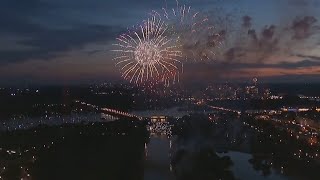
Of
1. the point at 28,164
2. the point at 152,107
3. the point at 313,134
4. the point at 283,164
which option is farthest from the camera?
the point at 152,107

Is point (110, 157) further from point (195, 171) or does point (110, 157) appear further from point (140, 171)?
point (195, 171)

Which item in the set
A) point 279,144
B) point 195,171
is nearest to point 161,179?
point 195,171

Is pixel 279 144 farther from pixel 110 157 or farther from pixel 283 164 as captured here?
pixel 110 157

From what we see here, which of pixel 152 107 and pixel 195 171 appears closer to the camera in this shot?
pixel 195 171

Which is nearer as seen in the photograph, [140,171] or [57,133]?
[140,171]

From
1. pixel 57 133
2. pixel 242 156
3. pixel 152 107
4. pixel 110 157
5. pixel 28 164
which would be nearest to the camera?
pixel 28 164

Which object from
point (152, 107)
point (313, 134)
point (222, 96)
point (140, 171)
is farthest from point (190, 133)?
point (152, 107)

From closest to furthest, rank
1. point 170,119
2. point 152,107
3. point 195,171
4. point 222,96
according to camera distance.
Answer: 1. point 195,171
2. point 170,119
3. point 222,96
4. point 152,107

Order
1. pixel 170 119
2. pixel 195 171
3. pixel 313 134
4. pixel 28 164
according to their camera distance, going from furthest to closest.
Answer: pixel 170 119 → pixel 313 134 → pixel 28 164 → pixel 195 171
